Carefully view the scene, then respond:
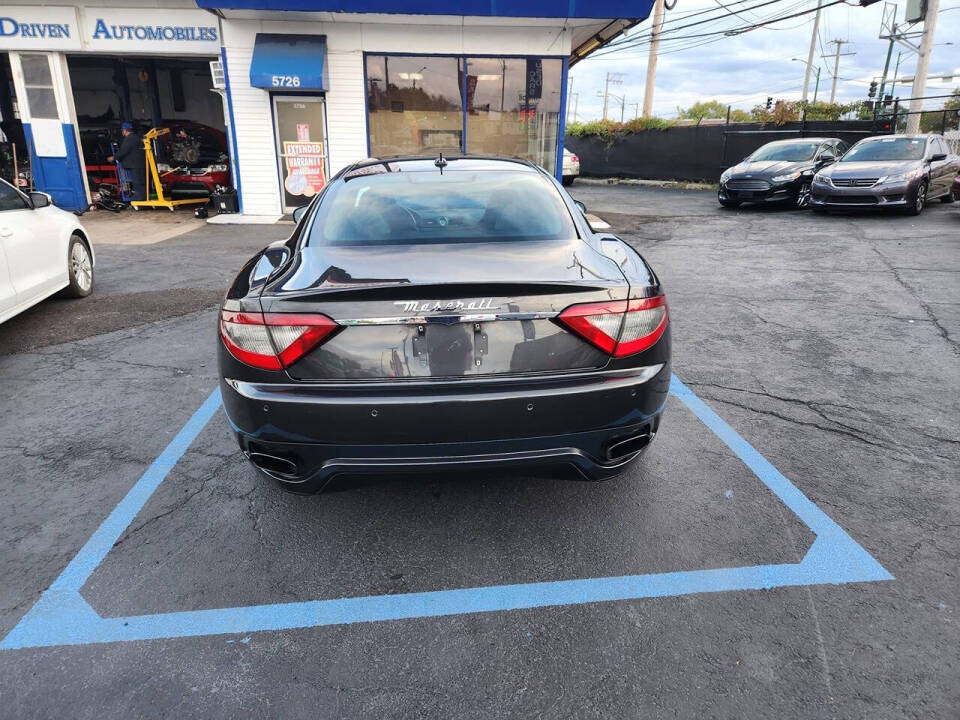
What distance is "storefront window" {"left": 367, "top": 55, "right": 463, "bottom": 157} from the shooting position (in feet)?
46.8

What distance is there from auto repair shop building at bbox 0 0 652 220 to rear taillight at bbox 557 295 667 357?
475 inches

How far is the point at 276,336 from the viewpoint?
97.3 inches

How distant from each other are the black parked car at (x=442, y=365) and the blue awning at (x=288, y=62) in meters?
11.9

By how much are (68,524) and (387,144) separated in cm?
1305

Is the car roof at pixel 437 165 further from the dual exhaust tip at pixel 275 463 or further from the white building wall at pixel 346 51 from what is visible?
the white building wall at pixel 346 51

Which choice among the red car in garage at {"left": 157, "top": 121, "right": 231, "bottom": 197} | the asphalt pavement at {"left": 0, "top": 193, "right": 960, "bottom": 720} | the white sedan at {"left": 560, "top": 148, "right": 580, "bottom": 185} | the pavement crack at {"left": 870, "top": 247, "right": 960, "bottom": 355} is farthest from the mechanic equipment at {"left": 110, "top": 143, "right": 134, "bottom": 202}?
the pavement crack at {"left": 870, "top": 247, "right": 960, "bottom": 355}

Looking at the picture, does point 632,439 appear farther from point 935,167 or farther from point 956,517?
point 935,167

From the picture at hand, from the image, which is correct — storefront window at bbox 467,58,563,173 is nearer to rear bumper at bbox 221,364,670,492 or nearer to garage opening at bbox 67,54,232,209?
garage opening at bbox 67,54,232,209

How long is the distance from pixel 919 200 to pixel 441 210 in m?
12.6

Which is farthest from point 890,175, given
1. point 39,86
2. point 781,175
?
point 39,86

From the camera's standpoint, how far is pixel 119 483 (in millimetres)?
3422

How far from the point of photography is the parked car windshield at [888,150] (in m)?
13.1

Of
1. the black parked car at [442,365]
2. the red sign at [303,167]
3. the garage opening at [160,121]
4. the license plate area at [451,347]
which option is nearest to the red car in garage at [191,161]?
the garage opening at [160,121]

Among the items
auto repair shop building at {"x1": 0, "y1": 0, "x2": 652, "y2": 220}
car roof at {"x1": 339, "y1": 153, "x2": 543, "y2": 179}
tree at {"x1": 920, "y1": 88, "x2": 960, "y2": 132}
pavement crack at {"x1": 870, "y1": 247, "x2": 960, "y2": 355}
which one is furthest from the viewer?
tree at {"x1": 920, "y1": 88, "x2": 960, "y2": 132}
